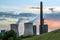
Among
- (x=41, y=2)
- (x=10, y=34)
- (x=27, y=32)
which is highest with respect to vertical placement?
(x=41, y=2)

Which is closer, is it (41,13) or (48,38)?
(48,38)

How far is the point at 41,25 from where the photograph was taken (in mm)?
16328

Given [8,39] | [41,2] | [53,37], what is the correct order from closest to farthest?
1. [8,39]
2. [53,37]
3. [41,2]

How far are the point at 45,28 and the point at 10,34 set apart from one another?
32.5 ft

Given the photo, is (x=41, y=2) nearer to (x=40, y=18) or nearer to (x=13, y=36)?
(x=40, y=18)

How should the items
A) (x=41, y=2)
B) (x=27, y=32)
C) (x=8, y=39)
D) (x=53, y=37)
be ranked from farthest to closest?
1. (x=41, y=2)
2. (x=27, y=32)
3. (x=53, y=37)
4. (x=8, y=39)

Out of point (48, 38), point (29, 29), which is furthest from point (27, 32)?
point (48, 38)

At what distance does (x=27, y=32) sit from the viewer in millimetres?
14383

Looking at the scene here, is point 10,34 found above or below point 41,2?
below

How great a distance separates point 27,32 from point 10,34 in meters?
7.77

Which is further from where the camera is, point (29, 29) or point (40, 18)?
point (40, 18)

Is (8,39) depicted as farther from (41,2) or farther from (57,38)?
(41,2)

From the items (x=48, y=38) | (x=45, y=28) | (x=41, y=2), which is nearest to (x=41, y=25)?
(x=45, y=28)

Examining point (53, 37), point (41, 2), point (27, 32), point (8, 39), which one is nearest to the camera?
point (8, 39)
